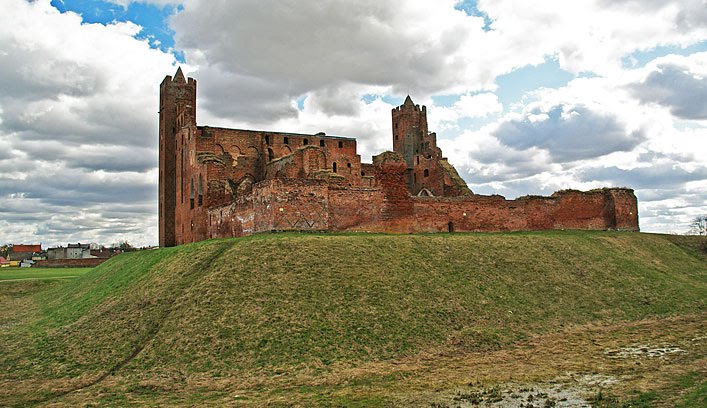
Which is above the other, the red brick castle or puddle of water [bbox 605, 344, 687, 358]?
the red brick castle

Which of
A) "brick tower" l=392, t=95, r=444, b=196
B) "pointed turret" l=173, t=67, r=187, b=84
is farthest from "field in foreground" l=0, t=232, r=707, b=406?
"brick tower" l=392, t=95, r=444, b=196

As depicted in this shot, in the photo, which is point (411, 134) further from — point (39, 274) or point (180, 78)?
point (39, 274)

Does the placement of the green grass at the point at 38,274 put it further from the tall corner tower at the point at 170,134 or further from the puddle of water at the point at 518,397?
the puddle of water at the point at 518,397

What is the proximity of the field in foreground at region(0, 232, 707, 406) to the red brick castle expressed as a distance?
139 inches

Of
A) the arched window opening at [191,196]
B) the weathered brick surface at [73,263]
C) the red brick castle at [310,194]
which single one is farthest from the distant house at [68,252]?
the arched window opening at [191,196]

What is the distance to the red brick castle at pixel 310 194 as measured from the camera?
85.9 feet

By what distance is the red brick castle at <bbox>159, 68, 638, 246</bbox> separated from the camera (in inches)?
1031

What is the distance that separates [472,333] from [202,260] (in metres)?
10.8

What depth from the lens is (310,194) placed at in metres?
25.7

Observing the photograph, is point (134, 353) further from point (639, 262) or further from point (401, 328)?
point (639, 262)

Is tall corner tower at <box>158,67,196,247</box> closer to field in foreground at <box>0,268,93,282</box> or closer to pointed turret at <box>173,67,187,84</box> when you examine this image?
pointed turret at <box>173,67,187,84</box>

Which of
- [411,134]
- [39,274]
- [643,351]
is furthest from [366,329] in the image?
[411,134]

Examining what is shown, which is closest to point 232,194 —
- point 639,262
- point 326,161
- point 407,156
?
point 326,161

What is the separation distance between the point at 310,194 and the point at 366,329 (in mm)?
11130
